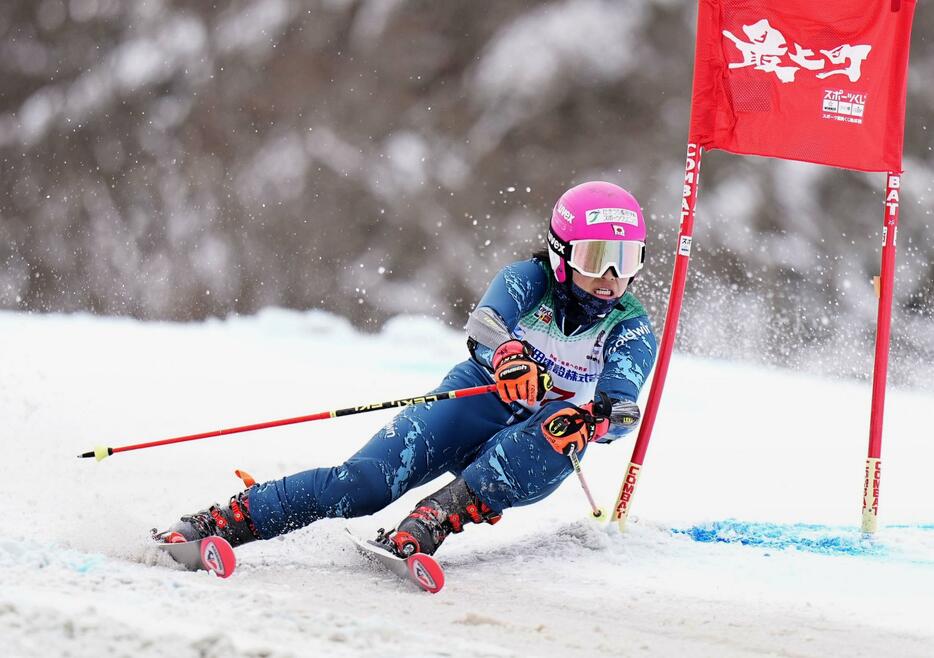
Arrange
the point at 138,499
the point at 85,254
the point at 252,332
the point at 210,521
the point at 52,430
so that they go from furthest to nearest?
the point at 85,254
the point at 252,332
the point at 52,430
the point at 138,499
the point at 210,521

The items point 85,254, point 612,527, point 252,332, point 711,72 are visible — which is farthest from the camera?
point 85,254

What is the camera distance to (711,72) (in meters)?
3.69

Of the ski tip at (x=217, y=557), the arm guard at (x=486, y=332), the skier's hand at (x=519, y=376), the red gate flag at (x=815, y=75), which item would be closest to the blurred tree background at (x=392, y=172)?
the red gate flag at (x=815, y=75)

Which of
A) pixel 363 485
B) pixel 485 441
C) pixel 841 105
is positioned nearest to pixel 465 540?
pixel 485 441

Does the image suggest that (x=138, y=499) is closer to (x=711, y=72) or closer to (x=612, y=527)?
(x=612, y=527)

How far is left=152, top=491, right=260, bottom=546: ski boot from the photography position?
2848 millimetres

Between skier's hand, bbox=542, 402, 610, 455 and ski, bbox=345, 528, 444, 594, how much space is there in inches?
17.9

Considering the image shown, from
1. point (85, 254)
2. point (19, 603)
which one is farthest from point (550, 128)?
point (19, 603)

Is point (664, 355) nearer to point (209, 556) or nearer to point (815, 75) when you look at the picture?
point (815, 75)

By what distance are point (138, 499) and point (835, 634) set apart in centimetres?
258

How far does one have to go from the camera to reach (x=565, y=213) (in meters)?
3.17

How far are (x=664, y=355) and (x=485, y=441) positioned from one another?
78cm

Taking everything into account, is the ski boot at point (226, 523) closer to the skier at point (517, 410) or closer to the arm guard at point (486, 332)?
the skier at point (517, 410)

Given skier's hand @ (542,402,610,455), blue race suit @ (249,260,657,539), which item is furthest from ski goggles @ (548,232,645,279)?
skier's hand @ (542,402,610,455)
